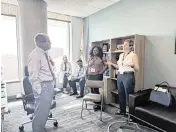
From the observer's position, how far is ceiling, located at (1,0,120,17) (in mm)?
3812

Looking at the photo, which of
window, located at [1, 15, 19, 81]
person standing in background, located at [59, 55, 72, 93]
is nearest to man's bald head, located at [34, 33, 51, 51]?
window, located at [1, 15, 19, 81]

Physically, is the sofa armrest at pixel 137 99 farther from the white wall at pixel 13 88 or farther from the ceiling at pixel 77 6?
the white wall at pixel 13 88

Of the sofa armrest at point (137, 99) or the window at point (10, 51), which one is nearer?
the sofa armrest at point (137, 99)

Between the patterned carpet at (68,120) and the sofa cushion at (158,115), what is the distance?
57cm

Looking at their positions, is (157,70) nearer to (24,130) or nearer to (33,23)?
(24,130)

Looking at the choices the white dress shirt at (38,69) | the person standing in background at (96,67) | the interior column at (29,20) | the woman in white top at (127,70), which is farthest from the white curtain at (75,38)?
the white dress shirt at (38,69)

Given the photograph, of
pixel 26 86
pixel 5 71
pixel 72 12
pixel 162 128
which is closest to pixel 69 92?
pixel 5 71

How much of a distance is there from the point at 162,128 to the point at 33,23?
3518 millimetres

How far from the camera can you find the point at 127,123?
8.74 feet

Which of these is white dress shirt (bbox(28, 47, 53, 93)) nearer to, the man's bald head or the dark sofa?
the man's bald head

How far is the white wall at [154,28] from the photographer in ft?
9.00

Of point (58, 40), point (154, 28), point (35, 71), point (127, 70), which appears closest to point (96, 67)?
point (127, 70)

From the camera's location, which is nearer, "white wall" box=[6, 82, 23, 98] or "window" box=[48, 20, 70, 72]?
"white wall" box=[6, 82, 23, 98]

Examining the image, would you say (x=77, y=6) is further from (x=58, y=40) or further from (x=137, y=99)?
(x=137, y=99)
